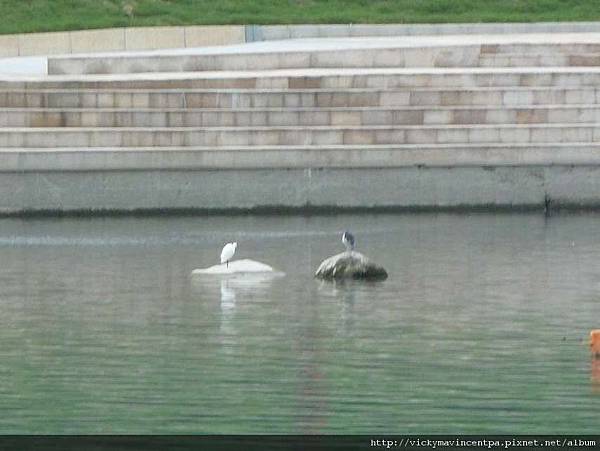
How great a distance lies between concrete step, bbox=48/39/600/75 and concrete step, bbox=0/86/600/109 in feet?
4.65

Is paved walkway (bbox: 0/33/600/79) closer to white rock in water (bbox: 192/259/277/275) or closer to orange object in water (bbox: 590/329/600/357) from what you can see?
white rock in water (bbox: 192/259/277/275)

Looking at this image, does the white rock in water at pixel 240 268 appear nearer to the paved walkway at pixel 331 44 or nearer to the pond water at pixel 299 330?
the pond water at pixel 299 330

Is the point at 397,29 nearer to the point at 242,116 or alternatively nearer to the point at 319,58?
the point at 319,58

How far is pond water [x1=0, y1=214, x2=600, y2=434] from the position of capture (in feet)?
39.4

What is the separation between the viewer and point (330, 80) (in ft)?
87.6

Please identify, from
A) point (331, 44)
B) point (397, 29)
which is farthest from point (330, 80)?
point (397, 29)

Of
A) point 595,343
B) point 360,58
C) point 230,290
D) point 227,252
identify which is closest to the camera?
point 595,343

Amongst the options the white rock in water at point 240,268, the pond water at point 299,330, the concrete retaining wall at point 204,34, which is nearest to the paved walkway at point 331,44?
the concrete retaining wall at point 204,34

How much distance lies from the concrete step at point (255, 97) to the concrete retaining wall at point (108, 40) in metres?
5.47

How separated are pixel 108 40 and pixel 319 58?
5.11 m

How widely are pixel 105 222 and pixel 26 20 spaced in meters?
9.30

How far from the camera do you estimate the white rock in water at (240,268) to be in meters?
19.4

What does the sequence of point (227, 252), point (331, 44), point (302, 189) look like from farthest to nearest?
point (331, 44)
point (302, 189)
point (227, 252)

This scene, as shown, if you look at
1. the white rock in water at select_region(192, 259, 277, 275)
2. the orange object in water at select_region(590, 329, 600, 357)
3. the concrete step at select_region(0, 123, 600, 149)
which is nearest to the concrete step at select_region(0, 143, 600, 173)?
the concrete step at select_region(0, 123, 600, 149)
